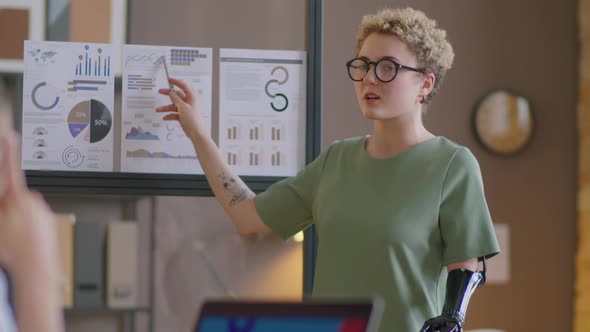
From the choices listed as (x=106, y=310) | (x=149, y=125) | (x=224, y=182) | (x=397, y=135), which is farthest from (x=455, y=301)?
(x=106, y=310)

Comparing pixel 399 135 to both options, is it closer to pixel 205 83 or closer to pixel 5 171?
pixel 205 83

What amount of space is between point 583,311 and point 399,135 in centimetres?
224

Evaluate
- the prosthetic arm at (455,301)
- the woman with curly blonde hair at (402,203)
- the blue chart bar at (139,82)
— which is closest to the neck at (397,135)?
the woman with curly blonde hair at (402,203)

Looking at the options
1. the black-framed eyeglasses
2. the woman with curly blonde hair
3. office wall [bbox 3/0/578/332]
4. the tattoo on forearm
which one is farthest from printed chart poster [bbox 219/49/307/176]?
office wall [bbox 3/0/578/332]

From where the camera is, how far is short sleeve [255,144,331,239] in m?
2.25

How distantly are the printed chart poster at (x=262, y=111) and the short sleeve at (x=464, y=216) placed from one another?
599mm

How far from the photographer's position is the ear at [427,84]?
84.0 inches

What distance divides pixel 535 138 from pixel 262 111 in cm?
186

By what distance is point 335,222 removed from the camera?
209 centimetres

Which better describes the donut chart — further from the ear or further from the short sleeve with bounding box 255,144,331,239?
the ear

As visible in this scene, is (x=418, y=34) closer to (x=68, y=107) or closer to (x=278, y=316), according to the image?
(x=68, y=107)

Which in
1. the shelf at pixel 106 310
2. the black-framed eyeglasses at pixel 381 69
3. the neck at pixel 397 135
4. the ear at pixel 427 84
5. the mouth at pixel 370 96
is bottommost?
the shelf at pixel 106 310

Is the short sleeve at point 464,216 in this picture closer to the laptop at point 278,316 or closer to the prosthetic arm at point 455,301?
the prosthetic arm at point 455,301

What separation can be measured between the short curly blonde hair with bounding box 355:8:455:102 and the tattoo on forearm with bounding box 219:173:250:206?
44 cm
